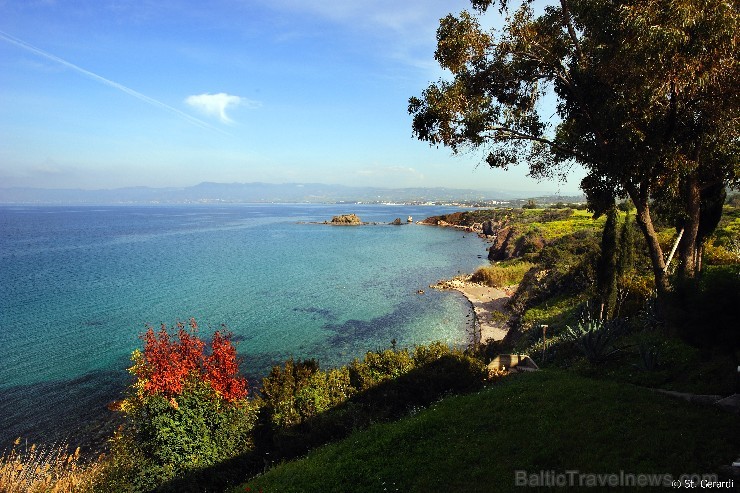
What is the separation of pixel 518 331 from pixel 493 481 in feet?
82.6

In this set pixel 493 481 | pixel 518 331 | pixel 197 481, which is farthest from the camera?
pixel 518 331

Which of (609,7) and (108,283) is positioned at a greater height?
(609,7)

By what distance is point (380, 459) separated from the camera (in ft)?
40.2

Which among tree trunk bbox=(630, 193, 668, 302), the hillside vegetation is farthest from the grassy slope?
tree trunk bbox=(630, 193, 668, 302)

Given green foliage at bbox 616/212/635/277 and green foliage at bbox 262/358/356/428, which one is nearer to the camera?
green foliage at bbox 262/358/356/428

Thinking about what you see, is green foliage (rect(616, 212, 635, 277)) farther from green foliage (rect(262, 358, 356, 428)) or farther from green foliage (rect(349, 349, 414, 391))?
green foliage (rect(262, 358, 356, 428))

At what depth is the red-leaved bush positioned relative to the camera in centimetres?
1386

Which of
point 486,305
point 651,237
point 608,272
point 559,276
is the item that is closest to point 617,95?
point 651,237

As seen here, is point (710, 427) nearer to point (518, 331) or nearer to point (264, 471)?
point (264, 471)

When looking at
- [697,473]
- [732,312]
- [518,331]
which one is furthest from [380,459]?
[518,331]

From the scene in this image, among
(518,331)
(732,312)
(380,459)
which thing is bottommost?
(518,331)

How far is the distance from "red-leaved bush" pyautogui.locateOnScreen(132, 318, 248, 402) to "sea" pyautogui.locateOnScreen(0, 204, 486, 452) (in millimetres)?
10859

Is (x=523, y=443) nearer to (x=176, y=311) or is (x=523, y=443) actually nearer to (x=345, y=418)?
(x=345, y=418)

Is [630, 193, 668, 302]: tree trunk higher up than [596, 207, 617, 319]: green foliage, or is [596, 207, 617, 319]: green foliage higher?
[630, 193, 668, 302]: tree trunk
